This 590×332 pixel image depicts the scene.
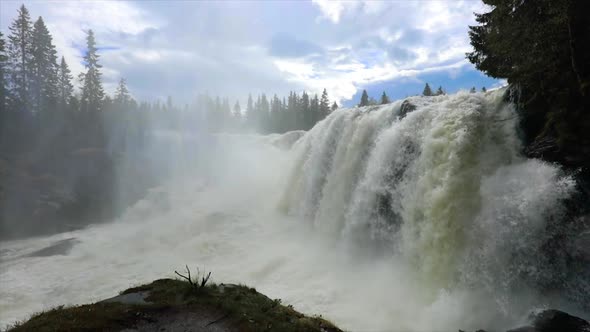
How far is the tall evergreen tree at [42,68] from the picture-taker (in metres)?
47.5

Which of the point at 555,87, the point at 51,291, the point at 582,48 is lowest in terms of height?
the point at 51,291

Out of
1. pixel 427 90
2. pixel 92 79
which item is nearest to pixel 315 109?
pixel 427 90

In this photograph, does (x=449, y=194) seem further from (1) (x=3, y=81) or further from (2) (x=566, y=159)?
(1) (x=3, y=81)

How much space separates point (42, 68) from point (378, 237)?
57.2 m

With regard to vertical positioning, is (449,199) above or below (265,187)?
above

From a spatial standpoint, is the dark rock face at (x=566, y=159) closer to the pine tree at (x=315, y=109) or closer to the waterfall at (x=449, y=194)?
the waterfall at (x=449, y=194)

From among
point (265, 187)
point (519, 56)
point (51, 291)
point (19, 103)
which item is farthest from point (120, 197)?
point (519, 56)

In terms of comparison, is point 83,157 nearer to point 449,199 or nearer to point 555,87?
point 449,199

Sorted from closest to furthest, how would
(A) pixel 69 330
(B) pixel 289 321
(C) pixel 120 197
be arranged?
(A) pixel 69 330, (B) pixel 289 321, (C) pixel 120 197

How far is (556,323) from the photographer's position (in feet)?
24.8

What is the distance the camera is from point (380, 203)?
661 inches

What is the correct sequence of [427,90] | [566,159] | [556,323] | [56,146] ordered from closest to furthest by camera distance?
[556,323] → [566,159] → [56,146] → [427,90]

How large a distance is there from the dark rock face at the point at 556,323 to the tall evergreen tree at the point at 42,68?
58.0 meters

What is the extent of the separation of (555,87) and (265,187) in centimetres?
2783
